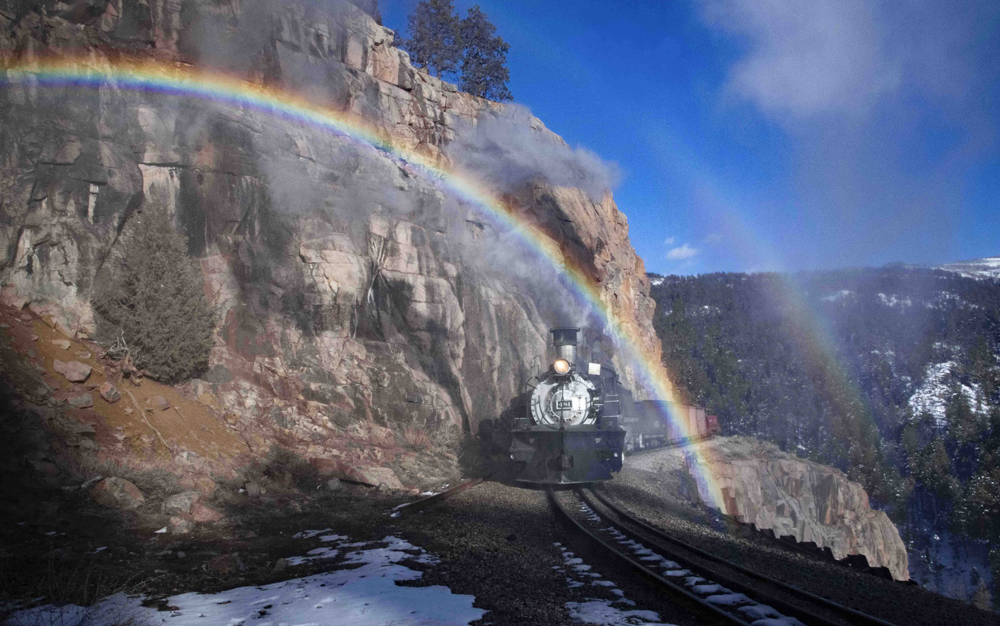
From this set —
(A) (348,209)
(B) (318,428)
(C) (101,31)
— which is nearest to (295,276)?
(A) (348,209)

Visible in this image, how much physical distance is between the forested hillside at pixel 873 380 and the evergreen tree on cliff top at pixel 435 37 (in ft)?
131

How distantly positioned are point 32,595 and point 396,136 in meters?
25.9

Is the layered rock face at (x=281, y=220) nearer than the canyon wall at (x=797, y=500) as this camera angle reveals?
Yes

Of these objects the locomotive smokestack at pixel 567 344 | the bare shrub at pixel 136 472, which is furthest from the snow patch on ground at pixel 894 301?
the bare shrub at pixel 136 472

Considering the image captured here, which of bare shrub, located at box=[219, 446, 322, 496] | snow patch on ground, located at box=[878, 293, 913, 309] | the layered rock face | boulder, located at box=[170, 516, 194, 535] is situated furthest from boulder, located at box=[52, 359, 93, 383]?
snow patch on ground, located at box=[878, 293, 913, 309]

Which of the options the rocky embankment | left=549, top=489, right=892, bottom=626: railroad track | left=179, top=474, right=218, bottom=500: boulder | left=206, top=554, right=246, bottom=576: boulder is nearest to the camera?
left=549, top=489, right=892, bottom=626: railroad track

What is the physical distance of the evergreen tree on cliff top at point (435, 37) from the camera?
Answer: 4328 cm

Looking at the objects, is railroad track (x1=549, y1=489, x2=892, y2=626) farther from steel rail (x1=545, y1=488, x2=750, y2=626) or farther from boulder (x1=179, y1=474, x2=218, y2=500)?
boulder (x1=179, y1=474, x2=218, y2=500)

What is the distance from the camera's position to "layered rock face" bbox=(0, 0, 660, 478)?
15984 millimetres

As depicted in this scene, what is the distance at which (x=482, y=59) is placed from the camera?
147ft

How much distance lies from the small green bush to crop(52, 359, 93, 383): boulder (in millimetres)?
1727

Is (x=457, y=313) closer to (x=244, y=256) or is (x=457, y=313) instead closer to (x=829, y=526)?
(x=244, y=256)

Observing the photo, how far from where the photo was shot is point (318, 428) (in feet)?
60.0

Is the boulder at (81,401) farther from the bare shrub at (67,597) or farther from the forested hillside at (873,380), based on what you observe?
the forested hillside at (873,380)
